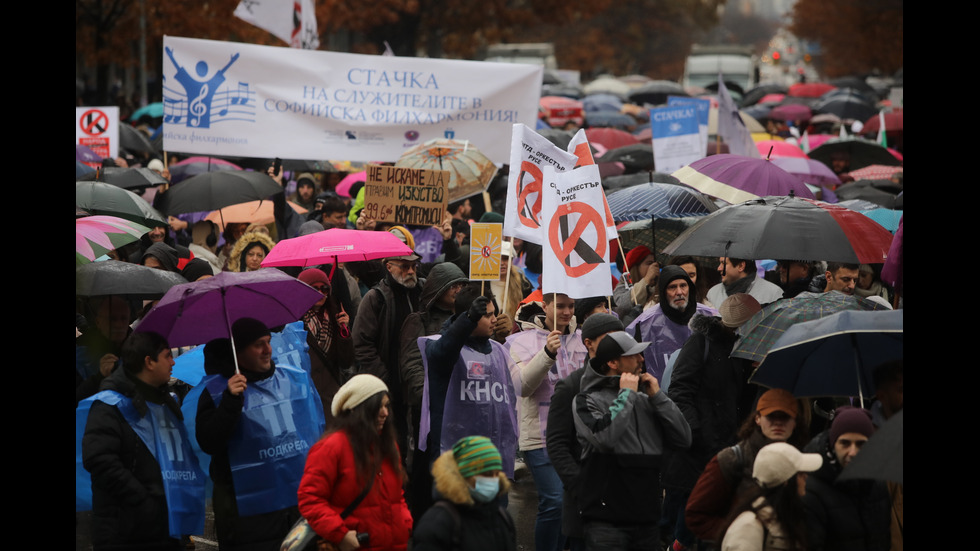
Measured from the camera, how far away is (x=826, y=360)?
5.48m

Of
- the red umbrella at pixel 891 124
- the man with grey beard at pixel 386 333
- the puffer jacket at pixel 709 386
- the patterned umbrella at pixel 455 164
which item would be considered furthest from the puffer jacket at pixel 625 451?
the red umbrella at pixel 891 124

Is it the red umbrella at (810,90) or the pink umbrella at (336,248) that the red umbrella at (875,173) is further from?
the red umbrella at (810,90)

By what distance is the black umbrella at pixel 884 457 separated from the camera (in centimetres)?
388

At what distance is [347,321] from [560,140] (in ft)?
21.0

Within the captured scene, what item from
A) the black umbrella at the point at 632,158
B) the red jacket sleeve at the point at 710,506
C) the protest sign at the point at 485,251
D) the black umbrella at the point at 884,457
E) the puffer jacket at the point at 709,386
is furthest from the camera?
the black umbrella at the point at 632,158

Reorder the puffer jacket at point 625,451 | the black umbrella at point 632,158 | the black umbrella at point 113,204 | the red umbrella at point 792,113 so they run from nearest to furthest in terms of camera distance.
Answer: the puffer jacket at point 625,451 < the black umbrella at point 113,204 < the black umbrella at point 632,158 < the red umbrella at point 792,113

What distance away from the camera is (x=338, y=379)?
7234 mm

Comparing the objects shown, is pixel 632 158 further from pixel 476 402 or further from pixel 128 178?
pixel 476 402

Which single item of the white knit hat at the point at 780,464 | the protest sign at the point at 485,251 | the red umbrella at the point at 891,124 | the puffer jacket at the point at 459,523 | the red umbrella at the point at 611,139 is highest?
the red umbrella at the point at 891,124

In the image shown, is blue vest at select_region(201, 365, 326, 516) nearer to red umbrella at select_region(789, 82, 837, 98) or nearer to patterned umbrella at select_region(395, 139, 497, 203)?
patterned umbrella at select_region(395, 139, 497, 203)

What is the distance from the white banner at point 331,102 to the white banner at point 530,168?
4.77 metres
